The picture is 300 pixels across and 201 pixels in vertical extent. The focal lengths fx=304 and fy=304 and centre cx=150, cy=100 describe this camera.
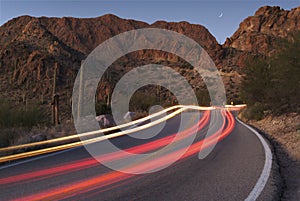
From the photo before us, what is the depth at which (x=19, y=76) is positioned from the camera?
2227 inches

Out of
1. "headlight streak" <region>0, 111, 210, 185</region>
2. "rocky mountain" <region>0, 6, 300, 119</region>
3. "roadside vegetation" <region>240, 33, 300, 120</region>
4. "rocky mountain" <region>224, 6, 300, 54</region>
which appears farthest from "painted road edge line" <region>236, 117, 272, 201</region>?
"rocky mountain" <region>224, 6, 300, 54</region>

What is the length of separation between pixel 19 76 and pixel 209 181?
56975 millimetres

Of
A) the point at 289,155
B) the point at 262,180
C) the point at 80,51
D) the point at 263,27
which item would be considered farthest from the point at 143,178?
the point at 263,27

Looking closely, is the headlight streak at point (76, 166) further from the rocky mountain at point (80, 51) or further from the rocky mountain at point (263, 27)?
the rocky mountain at point (263, 27)

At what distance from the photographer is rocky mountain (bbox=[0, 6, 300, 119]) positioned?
54250 mm

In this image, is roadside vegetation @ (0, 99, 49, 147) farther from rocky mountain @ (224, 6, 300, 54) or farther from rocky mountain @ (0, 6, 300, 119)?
rocky mountain @ (224, 6, 300, 54)

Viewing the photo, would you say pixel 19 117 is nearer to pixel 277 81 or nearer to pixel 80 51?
pixel 277 81

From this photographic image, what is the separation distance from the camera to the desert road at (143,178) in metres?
5.04

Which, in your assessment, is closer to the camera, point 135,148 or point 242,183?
point 242,183

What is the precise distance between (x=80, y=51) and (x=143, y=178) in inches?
4362

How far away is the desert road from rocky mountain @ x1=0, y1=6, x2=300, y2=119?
43.6 feet

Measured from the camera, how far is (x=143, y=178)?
6.16 m

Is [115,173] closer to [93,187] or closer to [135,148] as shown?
[93,187]

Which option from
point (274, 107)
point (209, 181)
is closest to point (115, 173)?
point (209, 181)
